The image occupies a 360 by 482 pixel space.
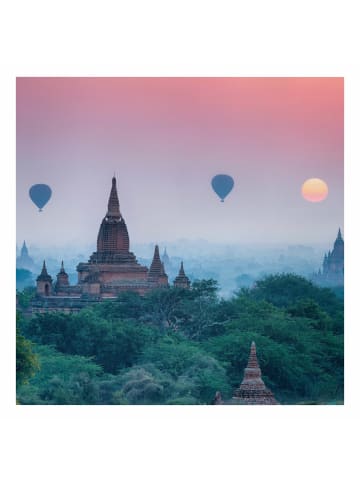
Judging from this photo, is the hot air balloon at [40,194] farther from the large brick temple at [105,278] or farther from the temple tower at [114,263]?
the temple tower at [114,263]

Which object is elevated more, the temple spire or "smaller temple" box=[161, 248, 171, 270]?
"smaller temple" box=[161, 248, 171, 270]

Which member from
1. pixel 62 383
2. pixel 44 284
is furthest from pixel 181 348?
pixel 44 284

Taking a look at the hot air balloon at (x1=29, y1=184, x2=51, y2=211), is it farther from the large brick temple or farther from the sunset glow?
the sunset glow

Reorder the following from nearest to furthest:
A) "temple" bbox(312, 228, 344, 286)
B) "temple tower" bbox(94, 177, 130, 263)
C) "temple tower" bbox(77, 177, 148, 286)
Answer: "temple" bbox(312, 228, 344, 286) → "temple tower" bbox(94, 177, 130, 263) → "temple tower" bbox(77, 177, 148, 286)

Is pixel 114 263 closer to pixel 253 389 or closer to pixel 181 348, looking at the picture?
pixel 181 348

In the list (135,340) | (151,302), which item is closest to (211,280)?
(151,302)

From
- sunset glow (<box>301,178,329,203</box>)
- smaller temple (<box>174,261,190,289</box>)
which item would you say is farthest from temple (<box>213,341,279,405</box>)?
smaller temple (<box>174,261,190,289</box>)

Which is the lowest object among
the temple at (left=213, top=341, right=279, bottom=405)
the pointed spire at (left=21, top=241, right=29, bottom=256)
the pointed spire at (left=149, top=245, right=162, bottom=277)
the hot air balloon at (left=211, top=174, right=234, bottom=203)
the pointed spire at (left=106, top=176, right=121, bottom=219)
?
the temple at (left=213, top=341, right=279, bottom=405)
